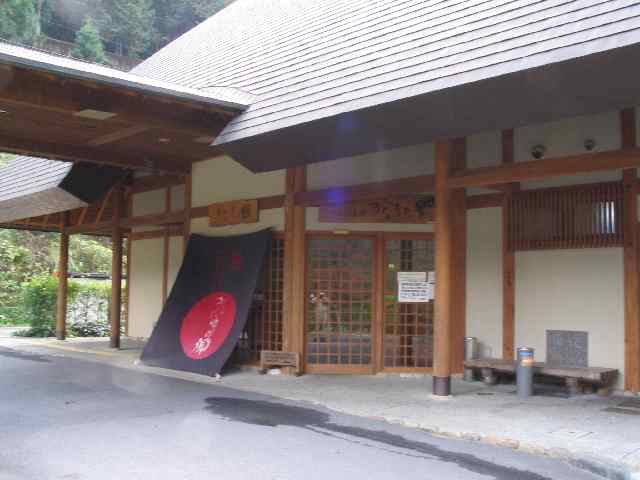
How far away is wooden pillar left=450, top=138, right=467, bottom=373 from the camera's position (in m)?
11.2

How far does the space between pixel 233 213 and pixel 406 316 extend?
4.09m

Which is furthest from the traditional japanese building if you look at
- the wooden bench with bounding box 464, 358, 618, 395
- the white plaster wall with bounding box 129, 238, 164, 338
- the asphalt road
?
the white plaster wall with bounding box 129, 238, 164, 338

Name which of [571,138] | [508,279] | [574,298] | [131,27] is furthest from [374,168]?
[131,27]

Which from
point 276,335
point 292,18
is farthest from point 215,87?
point 276,335

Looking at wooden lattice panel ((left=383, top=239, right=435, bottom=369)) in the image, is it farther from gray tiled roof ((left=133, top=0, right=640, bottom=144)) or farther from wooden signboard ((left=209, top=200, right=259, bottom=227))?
gray tiled roof ((left=133, top=0, right=640, bottom=144))

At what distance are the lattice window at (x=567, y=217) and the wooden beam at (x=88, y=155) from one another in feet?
24.4

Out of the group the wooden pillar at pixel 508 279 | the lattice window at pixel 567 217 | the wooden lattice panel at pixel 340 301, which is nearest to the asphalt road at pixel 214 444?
the wooden lattice panel at pixel 340 301

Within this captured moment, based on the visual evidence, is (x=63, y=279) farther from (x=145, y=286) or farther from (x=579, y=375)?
(x=579, y=375)

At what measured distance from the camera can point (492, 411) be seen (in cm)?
846

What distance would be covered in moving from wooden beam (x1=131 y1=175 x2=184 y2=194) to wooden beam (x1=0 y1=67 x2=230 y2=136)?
452 cm

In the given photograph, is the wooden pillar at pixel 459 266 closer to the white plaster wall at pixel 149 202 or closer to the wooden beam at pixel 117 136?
the wooden beam at pixel 117 136

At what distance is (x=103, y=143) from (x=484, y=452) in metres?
9.20

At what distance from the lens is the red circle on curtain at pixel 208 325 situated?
40.1 feet

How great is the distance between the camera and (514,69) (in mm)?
7012
